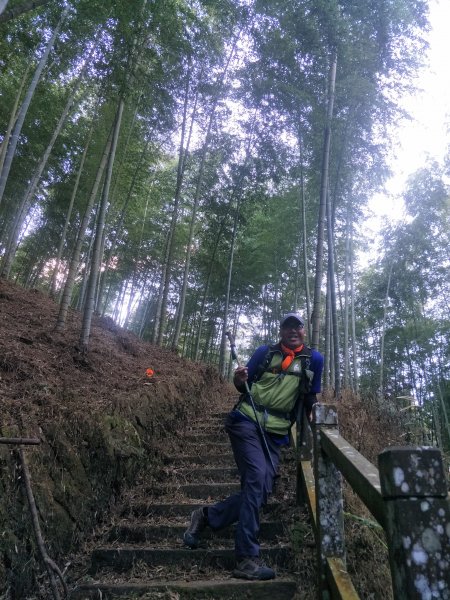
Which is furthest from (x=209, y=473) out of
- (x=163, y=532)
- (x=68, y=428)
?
(x=68, y=428)

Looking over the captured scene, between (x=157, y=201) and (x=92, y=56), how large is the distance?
19.9 feet

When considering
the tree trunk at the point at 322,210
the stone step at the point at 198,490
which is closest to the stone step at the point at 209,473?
the stone step at the point at 198,490

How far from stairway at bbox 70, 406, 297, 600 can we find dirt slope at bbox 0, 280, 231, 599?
29cm

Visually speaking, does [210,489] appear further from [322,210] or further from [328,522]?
[322,210]

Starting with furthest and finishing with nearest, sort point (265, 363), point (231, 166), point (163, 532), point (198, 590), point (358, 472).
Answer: point (231, 166)
point (163, 532)
point (265, 363)
point (198, 590)
point (358, 472)

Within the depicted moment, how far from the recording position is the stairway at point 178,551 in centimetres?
240

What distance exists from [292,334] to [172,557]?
178 centimetres

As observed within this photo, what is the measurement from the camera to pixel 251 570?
2416 millimetres

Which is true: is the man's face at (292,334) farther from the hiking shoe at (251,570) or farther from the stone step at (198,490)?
the stone step at (198,490)

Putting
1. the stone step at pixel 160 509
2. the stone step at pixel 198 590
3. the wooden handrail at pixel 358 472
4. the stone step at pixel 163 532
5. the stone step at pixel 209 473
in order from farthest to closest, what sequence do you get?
the stone step at pixel 209 473 < the stone step at pixel 160 509 < the stone step at pixel 163 532 < the stone step at pixel 198 590 < the wooden handrail at pixel 358 472

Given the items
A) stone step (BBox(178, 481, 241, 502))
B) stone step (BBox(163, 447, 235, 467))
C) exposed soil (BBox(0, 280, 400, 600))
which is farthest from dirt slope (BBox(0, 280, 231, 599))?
stone step (BBox(178, 481, 241, 502))

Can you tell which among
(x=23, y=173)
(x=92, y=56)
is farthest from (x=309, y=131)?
(x=23, y=173)

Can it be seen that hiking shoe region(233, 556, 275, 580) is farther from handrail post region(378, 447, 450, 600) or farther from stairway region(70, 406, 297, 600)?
handrail post region(378, 447, 450, 600)

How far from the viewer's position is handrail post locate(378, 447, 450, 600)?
1.05 meters
